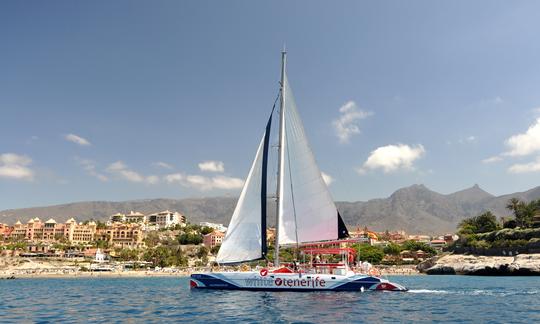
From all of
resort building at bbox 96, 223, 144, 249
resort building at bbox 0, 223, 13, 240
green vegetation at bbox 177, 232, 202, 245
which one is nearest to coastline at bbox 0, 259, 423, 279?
resort building at bbox 96, 223, 144, 249

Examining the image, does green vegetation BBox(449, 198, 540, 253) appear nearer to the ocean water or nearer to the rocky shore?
the rocky shore

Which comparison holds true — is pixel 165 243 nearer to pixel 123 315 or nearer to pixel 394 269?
pixel 394 269

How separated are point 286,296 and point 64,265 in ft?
395

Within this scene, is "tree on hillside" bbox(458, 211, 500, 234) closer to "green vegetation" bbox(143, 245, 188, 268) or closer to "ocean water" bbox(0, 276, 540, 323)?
"green vegetation" bbox(143, 245, 188, 268)

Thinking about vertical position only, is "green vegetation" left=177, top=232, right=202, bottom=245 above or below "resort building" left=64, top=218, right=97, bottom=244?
below

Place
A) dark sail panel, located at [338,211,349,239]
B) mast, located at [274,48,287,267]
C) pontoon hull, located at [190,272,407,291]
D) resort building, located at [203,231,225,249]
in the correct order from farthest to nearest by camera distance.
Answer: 1. resort building, located at [203,231,225,249]
2. dark sail panel, located at [338,211,349,239]
3. mast, located at [274,48,287,267]
4. pontoon hull, located at [190,272,407,291]

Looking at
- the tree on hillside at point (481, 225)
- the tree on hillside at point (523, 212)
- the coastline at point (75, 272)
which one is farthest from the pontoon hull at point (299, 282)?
the tree on hillside at point (481, 225)

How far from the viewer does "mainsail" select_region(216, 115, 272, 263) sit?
3269 cm

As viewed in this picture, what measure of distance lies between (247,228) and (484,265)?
72688 mm

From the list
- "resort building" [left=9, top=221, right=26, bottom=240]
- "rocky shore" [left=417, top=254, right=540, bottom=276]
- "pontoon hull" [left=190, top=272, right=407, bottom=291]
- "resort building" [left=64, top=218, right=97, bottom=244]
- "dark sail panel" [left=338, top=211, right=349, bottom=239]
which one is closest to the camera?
"pontoon hull" [left=190, top=272, right=407, bottom=291]

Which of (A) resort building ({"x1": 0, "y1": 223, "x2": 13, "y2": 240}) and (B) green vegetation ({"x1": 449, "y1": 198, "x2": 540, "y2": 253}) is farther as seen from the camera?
(A) resort building ({"x1": 0, "y1": 223, "x2": 13, "y2": 240})

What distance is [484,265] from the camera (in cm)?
8775

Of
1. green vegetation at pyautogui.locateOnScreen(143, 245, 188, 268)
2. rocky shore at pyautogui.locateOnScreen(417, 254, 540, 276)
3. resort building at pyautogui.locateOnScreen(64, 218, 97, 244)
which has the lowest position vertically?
rocky shore at pyautogui.locateOnScreen(417, 254, 540, 276)

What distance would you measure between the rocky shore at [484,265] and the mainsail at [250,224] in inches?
2653
